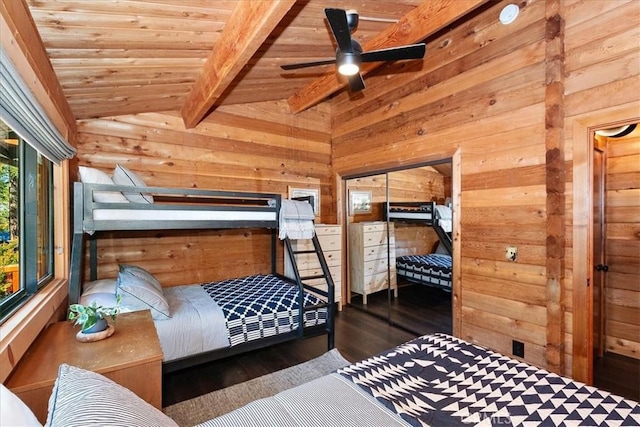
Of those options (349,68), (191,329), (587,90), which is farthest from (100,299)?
(587,90)

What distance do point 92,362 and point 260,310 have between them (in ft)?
4.58

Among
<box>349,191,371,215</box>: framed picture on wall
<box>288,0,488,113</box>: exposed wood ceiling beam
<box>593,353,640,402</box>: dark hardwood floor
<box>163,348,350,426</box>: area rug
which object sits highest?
<box>288,0,488,113</box>: exposed wood ceiling beam

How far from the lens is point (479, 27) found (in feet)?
9.02

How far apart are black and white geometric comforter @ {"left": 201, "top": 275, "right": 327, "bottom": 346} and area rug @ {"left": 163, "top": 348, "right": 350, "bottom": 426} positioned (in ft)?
1.08

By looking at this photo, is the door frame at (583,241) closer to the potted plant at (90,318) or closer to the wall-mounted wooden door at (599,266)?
the wall-mounted wooden door at (599,266)

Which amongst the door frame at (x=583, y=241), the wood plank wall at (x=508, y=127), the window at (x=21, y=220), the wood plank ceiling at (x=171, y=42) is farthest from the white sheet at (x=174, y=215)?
the door frame at (x=583, y=241)

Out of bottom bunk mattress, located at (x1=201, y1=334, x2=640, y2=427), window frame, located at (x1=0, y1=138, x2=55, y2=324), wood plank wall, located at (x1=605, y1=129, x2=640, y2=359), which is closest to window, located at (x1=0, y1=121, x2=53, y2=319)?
window frame, located at (x1=0, y1=138, x2=55, y2=324)

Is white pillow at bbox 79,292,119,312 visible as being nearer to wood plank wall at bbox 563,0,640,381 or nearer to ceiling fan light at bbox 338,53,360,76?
ceiling fan light at bbox 338,53,360,76

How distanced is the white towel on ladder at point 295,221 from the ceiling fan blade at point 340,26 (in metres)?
1.55

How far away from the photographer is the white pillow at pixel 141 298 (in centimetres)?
225

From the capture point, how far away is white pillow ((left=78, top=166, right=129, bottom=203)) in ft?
7.58

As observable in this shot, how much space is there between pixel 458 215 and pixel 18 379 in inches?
125

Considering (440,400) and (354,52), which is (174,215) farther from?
(440,400)

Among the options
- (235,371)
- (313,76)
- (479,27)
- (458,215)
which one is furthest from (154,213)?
(479,27)
